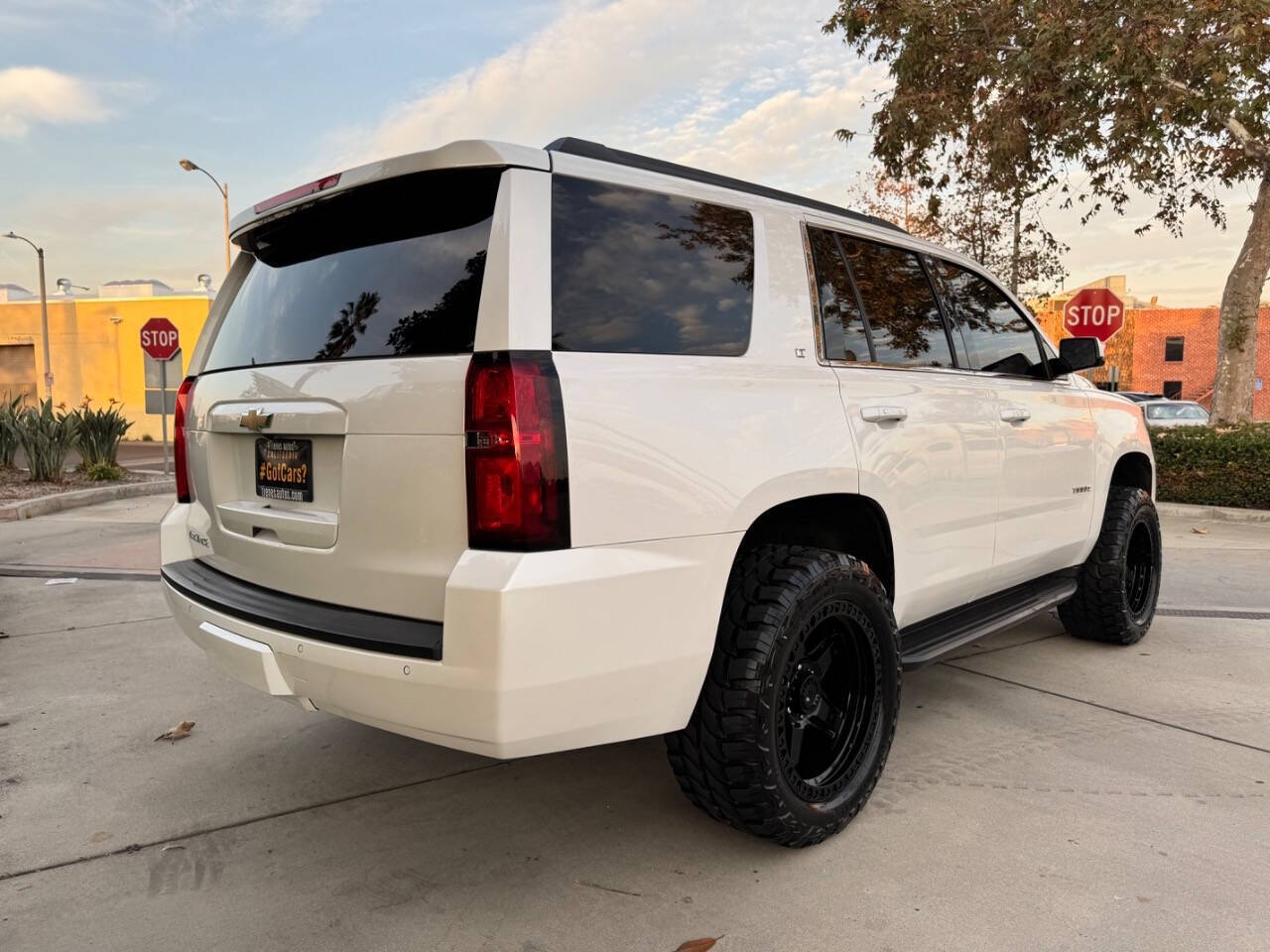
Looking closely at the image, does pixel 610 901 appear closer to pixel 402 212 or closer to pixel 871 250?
pixel 402 212

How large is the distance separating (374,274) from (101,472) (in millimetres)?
13048

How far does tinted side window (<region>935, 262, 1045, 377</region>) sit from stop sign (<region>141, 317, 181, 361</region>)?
14.2 m

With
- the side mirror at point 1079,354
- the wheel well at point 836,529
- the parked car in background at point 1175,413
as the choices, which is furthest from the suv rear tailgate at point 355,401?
the parked car in background at point 1175,413

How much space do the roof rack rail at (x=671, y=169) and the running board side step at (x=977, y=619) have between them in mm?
1562

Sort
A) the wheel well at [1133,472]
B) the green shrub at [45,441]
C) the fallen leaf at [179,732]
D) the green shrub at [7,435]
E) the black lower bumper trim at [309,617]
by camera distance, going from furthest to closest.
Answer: the green shrub at [7,435] < the green shrub at [45,441] < the wheel well at [1133,472] < the fallen leaf at [179,732] < the black lower bumper trim at [309,617]

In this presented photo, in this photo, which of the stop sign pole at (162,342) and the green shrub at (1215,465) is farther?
the stop sign pole at (162,342)

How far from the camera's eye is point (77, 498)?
462 inches

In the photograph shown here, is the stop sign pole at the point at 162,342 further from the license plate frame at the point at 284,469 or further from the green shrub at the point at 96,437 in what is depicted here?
the license plate frame at the point at 284,469

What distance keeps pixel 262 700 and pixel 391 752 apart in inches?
38.5

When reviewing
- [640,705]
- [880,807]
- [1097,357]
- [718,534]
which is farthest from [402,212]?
[1097,357]

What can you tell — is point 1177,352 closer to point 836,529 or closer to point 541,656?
point 836,529

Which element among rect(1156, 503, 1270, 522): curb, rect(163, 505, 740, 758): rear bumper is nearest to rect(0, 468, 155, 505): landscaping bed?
rect(163, 505, 740, 758): rear bumper

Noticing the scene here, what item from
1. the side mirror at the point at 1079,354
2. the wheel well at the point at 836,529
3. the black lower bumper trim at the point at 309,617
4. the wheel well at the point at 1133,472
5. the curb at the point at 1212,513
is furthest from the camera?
the curb at the point at 1212,513

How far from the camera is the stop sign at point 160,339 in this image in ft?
48.9
